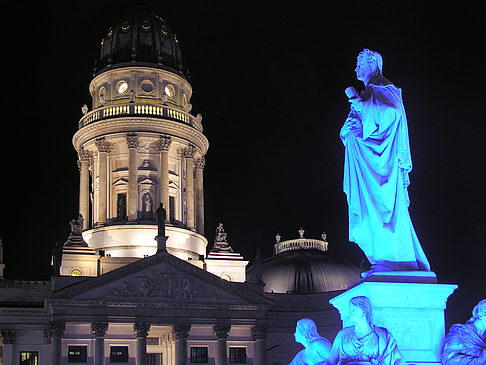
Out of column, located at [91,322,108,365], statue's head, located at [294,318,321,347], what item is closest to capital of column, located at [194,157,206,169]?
column, located at [91,322,108,365]

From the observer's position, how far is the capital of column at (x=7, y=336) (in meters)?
57.9

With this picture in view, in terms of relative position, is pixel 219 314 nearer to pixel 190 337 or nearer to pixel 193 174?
pixel 190 337

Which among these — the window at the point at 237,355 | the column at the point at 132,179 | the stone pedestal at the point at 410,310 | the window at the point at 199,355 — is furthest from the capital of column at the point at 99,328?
the stone pedestal at the point at 410,310

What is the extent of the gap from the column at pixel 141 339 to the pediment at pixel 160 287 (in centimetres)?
176

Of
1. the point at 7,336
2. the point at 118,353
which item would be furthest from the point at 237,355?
the point at 7,336

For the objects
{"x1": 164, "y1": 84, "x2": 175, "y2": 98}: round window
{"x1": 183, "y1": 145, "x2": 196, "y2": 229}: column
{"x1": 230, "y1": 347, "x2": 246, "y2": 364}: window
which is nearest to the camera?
{"x1": 230, "y1": 347, "x2": 246, "y2": 364}: window

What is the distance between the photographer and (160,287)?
59.0 meters

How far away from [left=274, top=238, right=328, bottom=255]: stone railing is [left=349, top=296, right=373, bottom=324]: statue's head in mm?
73983

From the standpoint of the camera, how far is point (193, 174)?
7400cm

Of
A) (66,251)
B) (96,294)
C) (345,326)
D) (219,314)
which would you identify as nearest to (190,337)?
(219,314)

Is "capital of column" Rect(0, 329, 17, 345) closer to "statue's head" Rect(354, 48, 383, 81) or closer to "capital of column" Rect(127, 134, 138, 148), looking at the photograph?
"capital of column" Rect(127, 134, 138, 148)

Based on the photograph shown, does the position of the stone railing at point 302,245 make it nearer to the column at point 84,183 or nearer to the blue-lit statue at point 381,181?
the column at point 84,183

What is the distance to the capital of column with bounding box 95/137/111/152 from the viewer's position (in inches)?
2820

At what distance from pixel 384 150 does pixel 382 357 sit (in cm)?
271
